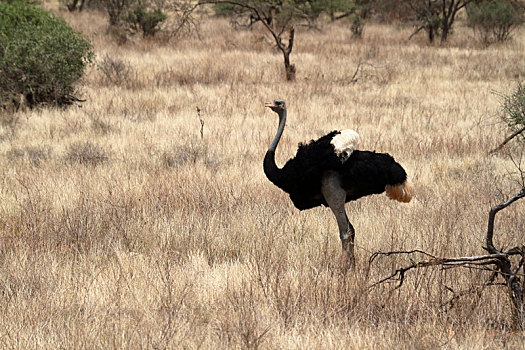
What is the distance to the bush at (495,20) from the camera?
21500mm

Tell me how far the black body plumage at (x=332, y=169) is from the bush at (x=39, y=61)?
7996mm

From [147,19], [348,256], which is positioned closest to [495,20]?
[147,19]

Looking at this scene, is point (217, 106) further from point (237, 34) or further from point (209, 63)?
point (237, 34)

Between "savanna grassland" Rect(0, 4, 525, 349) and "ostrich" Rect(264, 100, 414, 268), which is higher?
"ostrich" Rect(264, 100, 414, 268)

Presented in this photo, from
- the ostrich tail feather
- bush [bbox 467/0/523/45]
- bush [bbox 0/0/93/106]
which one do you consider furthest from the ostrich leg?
bush [bbox 467/0/523/45]

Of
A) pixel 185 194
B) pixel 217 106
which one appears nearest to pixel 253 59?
pixel 217 106

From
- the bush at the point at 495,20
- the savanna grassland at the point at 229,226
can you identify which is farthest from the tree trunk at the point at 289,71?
the bush at the point at 495,20

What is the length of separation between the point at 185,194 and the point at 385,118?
531 cm

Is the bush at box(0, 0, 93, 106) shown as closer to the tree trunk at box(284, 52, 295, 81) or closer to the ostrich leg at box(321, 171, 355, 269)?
the tree trunk at box(284, 52, 295, 81)

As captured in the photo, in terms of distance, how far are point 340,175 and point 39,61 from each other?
8.31 metres

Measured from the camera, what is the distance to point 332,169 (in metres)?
4.23

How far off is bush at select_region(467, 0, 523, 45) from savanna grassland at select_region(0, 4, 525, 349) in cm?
928

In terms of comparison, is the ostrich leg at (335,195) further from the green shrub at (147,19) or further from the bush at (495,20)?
the bush at (495,20)

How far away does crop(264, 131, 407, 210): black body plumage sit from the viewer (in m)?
4.18
